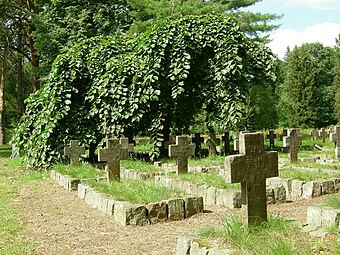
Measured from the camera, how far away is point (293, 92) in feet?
128

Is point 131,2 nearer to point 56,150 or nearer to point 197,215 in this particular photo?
point 56,150

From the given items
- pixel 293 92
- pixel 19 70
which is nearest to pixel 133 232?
pixel 19 70

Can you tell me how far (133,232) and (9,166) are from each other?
9.26 metres

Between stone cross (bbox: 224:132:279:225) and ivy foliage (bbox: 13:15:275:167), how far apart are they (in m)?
6.34

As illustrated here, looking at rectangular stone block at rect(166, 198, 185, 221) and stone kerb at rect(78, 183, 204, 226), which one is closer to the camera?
stone kerb at rect(78, 183, 204, 226)

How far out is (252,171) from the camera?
431 cm

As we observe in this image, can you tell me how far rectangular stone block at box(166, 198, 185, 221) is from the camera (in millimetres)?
5582

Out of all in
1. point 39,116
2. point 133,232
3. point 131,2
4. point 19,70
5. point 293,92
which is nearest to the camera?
point 133,232

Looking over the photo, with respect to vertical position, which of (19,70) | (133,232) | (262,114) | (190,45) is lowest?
(133,232)

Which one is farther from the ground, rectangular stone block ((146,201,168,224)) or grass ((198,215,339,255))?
grass ((198,215,339,255))

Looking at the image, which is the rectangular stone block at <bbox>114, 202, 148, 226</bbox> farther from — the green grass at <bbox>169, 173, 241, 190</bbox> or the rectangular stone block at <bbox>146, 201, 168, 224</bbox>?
the green grass at <bbox>169, 173, 241, 190</bbox>

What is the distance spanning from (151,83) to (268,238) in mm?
7398

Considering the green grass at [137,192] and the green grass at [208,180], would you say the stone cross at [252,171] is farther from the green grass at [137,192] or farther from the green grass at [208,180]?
the green grass at [208,180]

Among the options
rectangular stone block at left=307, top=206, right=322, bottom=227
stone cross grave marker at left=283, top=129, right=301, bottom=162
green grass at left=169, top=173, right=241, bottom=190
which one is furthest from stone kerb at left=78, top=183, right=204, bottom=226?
stone cross grave marker at left=283, top=129, right=301, bottom=162
